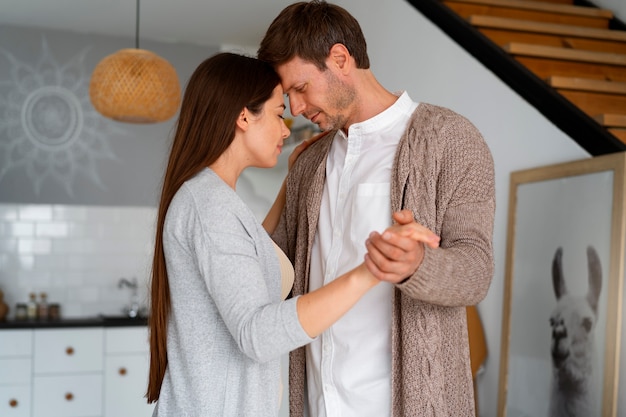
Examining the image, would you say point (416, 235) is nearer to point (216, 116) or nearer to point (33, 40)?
point (216, 116)

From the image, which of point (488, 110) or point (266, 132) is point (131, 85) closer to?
point (488, 110)

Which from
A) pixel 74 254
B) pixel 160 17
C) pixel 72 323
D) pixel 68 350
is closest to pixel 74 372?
pixel 68 350

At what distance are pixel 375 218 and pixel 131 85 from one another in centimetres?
273

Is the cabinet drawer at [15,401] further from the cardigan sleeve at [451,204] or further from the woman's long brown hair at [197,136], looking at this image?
the cardigan sleeve at [451,204]

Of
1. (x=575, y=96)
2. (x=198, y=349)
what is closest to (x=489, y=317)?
(x=575, y=96)

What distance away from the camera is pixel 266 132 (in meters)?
1.70

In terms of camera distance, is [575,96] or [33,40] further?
[33,40]

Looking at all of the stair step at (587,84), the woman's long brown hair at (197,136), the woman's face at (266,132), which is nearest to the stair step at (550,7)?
the stair step at (587,84)

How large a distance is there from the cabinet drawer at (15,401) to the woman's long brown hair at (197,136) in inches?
152

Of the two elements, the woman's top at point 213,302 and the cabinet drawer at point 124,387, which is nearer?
the woman's top at point 213,302

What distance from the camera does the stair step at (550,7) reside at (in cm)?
361

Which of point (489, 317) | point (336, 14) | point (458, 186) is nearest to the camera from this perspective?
point (458, 186)

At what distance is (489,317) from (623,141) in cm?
93

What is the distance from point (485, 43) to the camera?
9.54ft
